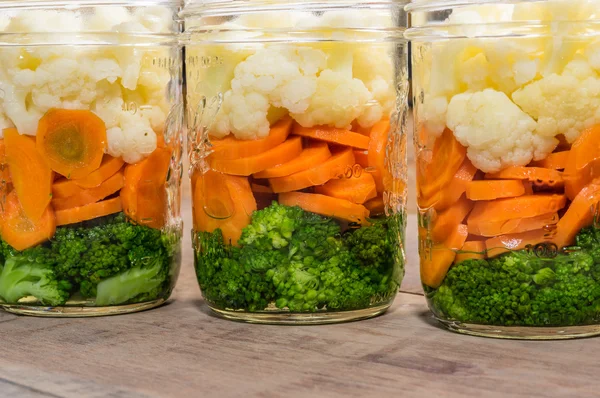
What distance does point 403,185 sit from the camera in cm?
176

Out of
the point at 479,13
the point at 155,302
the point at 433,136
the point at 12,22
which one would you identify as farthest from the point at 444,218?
the point at 12,22

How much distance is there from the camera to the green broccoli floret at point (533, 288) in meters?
1.48

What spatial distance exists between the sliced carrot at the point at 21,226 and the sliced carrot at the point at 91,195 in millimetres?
20

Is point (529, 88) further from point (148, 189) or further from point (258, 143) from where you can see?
point (148, 189)

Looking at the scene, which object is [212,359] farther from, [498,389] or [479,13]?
[479,13]

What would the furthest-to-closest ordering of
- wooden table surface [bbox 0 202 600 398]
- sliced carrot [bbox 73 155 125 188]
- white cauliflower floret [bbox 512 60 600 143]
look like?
sliced carrot [bbox 73 155 125 188] < white cauliflower floret [bbox 512 60 600 143] < wooden table surface [bbox 0 202 600 398]

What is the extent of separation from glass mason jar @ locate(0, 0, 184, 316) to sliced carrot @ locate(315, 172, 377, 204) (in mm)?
322

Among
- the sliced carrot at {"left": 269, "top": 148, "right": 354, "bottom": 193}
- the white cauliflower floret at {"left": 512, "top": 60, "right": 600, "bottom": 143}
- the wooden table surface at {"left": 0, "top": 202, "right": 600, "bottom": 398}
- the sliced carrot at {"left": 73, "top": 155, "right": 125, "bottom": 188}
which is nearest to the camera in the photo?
the wooden table surface at {"left": 0, "top": 202, "right": 600, "bottom": 398}

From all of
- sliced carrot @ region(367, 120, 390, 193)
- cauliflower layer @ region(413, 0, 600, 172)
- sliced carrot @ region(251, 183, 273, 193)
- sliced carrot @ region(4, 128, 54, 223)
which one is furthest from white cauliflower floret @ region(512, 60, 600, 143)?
sliced carrot @ region(4, 128, 54, 223)

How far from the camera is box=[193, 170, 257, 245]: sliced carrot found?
163cm

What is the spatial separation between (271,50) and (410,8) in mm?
220

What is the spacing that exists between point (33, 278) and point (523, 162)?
31.6 inches

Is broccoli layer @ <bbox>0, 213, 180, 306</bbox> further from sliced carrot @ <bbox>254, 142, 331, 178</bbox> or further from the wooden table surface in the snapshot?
sliced carrot @ <bbox>254, 142, 331, 178</bbox>

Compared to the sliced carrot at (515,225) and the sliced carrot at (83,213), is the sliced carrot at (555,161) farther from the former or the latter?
the sliced carrot at (83,213)
